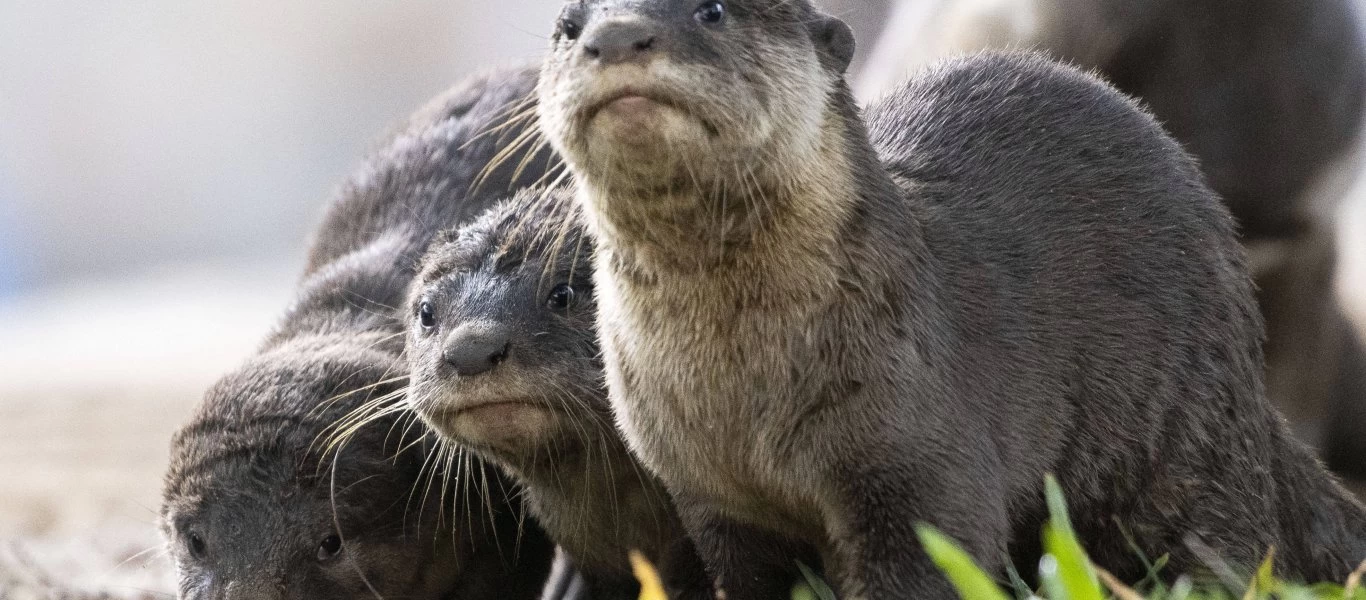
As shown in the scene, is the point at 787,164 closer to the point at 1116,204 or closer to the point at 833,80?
the point at 833,80

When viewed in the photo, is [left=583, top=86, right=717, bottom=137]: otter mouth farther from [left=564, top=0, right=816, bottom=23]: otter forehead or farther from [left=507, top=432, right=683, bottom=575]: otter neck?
[left=507, top=432, right=683, bottom=575]: otter neck

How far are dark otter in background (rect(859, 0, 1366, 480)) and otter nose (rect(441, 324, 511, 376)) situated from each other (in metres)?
1.92

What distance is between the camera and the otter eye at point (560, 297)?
9.76 feet

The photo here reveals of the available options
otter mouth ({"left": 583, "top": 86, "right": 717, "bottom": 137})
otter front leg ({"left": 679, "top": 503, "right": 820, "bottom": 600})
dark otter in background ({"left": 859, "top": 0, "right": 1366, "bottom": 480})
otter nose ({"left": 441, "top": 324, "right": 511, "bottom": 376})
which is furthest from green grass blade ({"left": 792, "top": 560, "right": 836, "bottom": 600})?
dark otter in background ({"left": 859, "top": 0, "right": 1366, "bottom": 480})

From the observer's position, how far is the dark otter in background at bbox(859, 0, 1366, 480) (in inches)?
160

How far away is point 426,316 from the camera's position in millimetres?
3059

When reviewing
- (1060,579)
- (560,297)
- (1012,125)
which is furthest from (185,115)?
(1060,579)

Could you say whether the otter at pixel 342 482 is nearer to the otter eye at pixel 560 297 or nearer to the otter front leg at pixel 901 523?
the otter eye at pixel 560 297

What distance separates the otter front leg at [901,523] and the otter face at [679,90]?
0.50 metres

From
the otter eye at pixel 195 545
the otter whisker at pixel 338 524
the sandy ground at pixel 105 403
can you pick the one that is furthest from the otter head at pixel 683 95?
the sandy ground at pixel 105 403

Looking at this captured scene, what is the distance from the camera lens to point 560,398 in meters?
2.87

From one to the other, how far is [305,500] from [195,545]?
0.23 meters

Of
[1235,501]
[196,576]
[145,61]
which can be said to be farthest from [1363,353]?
[145,61]

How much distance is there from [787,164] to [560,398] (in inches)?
26.0
